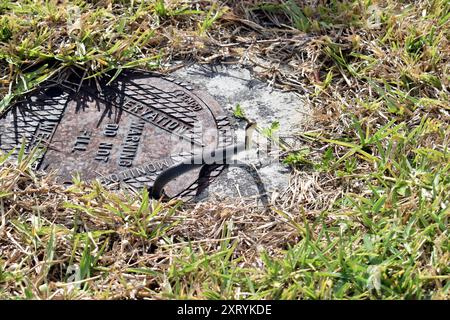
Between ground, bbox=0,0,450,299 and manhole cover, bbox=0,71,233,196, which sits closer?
ground, bbox=0,0,450,299

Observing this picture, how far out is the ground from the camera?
2.22m

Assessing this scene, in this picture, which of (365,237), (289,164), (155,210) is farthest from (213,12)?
(365,237)

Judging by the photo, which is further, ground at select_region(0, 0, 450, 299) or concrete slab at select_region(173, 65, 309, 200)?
concrete slab at select_region(173, 65, 309, 200)

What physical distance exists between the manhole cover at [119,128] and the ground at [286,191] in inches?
3.0

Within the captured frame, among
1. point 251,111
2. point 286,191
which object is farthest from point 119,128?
point 286,191

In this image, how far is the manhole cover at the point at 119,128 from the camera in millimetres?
2646

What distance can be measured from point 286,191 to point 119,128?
0.73 metres

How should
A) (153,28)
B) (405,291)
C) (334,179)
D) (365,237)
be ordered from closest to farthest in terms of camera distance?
(405,291) < (365,237) < (334,179) < (153,28)

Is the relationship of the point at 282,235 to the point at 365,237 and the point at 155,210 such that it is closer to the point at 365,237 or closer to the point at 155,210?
the point at 365,237

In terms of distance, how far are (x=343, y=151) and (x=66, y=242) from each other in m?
1.11

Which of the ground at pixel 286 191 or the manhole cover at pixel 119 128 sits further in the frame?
the manhole cover at pixel 119 128

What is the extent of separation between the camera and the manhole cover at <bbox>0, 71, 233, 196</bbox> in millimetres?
2646

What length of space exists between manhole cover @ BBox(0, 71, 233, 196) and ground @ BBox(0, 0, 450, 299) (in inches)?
3.0

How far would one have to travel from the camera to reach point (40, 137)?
2771 mm
